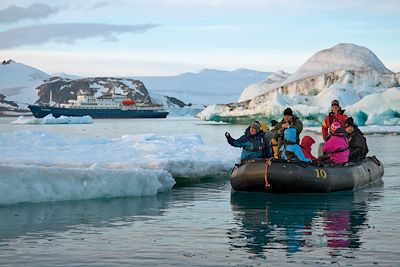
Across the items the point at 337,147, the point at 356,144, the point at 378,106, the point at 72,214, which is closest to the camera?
the point at 72,214

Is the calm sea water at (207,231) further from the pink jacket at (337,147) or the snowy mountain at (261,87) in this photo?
the snowy mountain at (261,87)

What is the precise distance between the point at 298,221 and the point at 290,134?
317cm

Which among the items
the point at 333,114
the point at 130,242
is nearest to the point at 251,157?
the point at 333,114

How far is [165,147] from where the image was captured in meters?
21.2

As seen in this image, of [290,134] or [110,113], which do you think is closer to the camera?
[290,134]

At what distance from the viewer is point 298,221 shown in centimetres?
A: 1162

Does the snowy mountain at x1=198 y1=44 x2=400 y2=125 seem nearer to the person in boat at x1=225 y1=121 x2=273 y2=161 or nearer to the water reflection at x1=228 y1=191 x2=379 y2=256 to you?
the person in boat at x1=225 y1=121 x2=273 y2=161

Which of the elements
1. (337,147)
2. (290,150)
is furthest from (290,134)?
(337,147)

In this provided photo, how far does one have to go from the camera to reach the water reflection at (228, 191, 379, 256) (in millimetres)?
9531

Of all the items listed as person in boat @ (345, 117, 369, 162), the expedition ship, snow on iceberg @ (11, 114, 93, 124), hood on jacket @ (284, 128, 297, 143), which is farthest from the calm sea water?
the expedition ship

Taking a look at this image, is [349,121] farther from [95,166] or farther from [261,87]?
[261,87]

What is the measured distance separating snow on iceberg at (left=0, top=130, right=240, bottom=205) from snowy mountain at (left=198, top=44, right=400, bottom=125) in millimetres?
34660

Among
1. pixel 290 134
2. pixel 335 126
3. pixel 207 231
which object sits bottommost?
pixel 207 231

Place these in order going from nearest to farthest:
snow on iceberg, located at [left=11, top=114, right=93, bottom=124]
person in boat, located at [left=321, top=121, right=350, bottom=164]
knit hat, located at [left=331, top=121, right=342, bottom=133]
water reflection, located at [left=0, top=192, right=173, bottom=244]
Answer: water reflection, located at [left=0, top=192, right=173, bottom=244] < knit hat, located at [left=331, top=121, right=342, bottom=133] < person in boat, located at [left=321, top=121, right=350, bottom=164] < snow on iceberg, located at [left=11, top=114, right=93, bottom=124]
